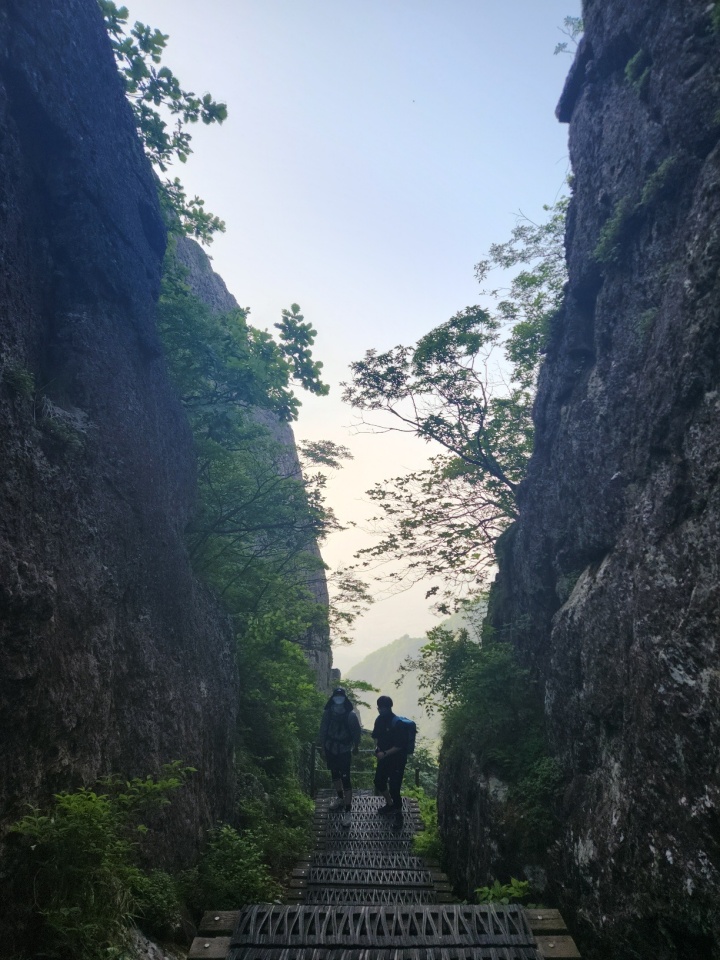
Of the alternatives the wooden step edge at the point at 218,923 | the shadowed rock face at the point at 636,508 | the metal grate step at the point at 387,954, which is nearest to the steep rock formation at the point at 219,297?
the shadowed rock face at the point at 636,508

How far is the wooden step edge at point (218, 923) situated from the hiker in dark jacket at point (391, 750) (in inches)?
236

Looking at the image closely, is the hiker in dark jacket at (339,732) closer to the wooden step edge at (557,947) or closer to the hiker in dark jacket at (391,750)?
the hiker in dark jacket at (391,750)

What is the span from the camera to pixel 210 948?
4.12 meters

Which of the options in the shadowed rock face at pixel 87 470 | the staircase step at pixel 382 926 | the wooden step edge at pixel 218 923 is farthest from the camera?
the shadowed rock face at pixel 87 470

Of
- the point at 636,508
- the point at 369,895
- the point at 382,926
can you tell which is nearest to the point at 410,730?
the point at 369,895

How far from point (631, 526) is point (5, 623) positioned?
23.7 ft

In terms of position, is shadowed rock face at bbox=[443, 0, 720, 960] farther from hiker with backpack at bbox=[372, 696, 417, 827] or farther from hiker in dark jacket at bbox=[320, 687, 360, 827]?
hiker in dark jacket at bbox=[320, 687, 360, 827]

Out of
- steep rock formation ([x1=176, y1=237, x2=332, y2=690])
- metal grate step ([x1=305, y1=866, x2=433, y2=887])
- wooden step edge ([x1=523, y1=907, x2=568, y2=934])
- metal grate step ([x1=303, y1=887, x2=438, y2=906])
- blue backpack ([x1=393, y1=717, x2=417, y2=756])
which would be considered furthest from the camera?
steep rock formation ([x1=176, y1=237, x2=332, y2=690])

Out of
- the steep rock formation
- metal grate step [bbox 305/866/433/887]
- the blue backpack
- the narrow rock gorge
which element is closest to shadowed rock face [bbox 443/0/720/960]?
metal grate step [bbox 305/866/433/887]

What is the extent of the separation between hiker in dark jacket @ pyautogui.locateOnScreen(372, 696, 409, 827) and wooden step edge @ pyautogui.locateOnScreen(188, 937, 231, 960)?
636cm

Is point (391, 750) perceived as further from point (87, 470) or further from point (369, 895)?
point (87, 470)

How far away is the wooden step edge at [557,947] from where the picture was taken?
4230mm

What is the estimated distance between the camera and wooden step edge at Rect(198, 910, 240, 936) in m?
4.41

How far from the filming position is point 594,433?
9.66 meters
